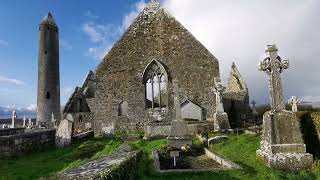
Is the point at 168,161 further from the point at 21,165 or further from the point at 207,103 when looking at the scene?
the point at 207,103

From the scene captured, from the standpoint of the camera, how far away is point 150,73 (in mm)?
23750

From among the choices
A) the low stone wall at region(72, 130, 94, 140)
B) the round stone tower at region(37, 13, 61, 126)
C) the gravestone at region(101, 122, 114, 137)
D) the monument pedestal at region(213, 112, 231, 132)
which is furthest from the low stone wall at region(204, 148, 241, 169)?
the round stone tower at region(37, 13, 61, 126)

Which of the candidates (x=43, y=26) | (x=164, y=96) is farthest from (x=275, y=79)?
(x=43, y=26)

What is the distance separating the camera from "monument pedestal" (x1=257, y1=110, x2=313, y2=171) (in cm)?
983

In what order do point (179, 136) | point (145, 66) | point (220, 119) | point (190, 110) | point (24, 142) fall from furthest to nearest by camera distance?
1. point (145, 66)
2. point (190, 110)
3. point (220, 119)
4. point (24, 142)
5. point (179, 136)

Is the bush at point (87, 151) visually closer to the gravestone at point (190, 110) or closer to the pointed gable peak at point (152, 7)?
the gravestone at point (190, 110)

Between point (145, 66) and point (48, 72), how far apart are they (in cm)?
2905

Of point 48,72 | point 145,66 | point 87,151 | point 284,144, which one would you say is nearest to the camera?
point 284,144

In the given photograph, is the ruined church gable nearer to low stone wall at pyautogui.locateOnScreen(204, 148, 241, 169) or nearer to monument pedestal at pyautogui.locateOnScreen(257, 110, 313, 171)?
low stone wall at pyautogui.locateOnScreen(204, 148, 241, 169)

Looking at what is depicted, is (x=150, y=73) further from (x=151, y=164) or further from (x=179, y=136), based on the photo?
(x=151, y=164)

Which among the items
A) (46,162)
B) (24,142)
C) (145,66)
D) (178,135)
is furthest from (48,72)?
(178,135)

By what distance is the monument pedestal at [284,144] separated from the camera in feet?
32.2

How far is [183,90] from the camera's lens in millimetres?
23141

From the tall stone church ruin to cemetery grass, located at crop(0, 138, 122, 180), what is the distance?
20.9ft
